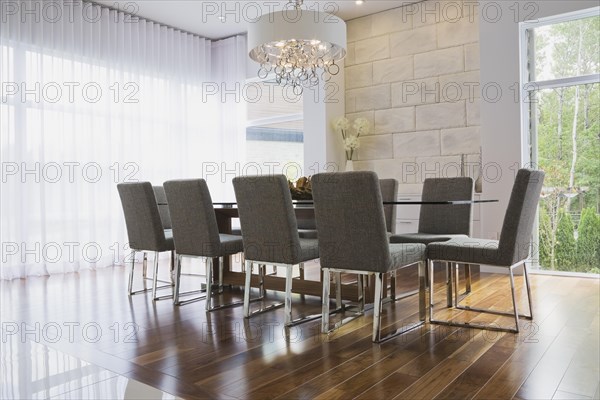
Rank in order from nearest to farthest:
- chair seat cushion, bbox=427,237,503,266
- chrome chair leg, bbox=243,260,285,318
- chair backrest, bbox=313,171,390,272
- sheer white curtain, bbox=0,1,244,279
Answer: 1. chair backrest, bbox=313,171,390,272
2. chair seat cushion, bbox=427,237,503,266
3. chrome chair leg, bbox=243,260,285,318
4. sheer white curtain, bbox=0,1,244,279

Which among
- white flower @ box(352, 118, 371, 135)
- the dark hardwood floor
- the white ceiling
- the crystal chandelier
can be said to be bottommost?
the dark hardwood floor

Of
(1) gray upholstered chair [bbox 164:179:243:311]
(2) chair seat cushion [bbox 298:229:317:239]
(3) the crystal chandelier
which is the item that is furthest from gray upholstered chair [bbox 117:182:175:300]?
(3) the crystal chandelier

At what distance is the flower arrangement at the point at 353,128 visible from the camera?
6035 mm

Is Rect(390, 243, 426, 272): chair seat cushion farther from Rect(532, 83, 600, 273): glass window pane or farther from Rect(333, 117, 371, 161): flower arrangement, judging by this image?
Rect(333, 117, 371, 161): flower arrangement

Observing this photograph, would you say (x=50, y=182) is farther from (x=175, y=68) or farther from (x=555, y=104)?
(x=555, y=104)

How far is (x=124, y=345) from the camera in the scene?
270 cm

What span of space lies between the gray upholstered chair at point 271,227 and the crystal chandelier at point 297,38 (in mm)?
1462

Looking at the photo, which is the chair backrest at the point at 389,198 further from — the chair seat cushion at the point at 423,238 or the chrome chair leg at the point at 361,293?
the chrome chair leg at the point at 361,293

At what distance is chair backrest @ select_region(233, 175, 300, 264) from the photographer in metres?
2.96

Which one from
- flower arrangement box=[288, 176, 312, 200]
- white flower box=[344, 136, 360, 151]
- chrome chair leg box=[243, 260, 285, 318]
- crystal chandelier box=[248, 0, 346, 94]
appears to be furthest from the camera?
white flower box=[344, 136, 360, 151]

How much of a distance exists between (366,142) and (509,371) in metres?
4.29

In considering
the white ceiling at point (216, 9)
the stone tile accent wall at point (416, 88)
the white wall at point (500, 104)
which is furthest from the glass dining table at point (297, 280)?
the white ceiling at point (216, 9)

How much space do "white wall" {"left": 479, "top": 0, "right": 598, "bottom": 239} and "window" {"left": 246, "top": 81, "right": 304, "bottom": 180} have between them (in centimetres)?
254

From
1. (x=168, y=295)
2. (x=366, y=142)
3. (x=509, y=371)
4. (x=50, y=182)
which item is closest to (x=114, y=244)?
(x=50, y=182)
